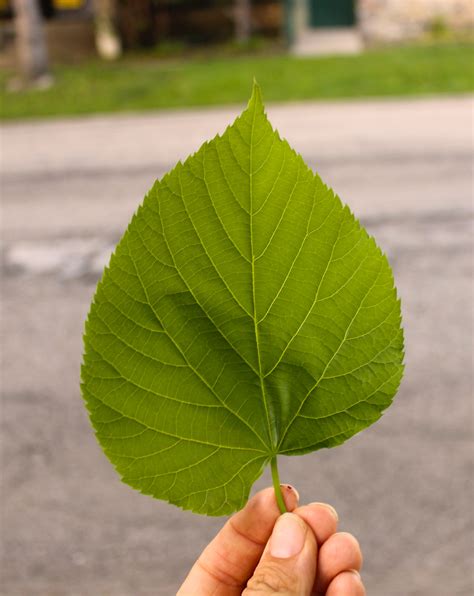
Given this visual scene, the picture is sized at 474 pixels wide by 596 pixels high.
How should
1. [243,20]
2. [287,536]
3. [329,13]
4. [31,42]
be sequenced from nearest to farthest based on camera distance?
[287,536]
[31,42]
[243,20]
[329,13]

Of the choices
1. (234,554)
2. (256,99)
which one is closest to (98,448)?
(234,554)

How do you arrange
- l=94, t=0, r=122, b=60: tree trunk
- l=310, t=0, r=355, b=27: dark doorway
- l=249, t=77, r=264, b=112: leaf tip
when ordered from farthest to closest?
l=310, t=0, r=355, b=27: dark doorway
l=94, t=0, r=122, b=60: tree trunk
l=249, t=77, r=264, b=112: leaf tip

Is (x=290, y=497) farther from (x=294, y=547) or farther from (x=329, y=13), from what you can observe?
(x=329, y=13)

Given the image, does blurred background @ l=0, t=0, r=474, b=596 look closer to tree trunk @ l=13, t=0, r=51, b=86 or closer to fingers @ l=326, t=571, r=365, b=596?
tree trunk @ l=13, t=0, r=51, b=86

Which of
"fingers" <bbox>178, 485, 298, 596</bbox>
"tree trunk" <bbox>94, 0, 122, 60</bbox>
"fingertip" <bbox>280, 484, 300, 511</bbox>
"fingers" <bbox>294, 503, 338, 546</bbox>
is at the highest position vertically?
"fingertip" <bbox>280, 484, 300, 511</bbox>

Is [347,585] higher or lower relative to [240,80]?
higher

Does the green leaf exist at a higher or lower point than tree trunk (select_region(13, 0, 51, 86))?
higher

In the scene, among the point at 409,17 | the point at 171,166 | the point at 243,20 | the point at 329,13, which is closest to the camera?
the point at 171,166

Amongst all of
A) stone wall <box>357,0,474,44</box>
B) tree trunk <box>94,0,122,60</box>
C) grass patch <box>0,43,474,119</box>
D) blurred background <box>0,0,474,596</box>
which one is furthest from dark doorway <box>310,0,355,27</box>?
tree trunk <box>94,0,122,60</box>
